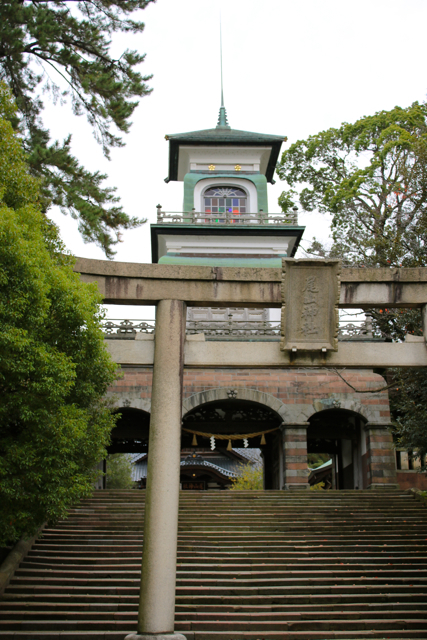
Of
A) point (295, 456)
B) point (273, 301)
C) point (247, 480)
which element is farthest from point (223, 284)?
point (247, 480)

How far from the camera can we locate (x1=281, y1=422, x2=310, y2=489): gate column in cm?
1538

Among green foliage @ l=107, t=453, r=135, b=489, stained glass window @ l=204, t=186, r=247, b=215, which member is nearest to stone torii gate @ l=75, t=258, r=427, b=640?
stained glass window @ l=204, t=186, r=247, b=215

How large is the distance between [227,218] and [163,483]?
15.5 metres

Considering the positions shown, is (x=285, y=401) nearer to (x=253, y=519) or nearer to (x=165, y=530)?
(x=253, y=519)

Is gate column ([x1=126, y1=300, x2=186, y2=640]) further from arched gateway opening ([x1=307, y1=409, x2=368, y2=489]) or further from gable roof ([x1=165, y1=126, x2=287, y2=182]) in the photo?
gable roof ([x1=165, y1=126, x2=287, y2=182])

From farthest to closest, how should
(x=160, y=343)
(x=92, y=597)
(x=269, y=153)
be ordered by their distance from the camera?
(x=269, y=153) < (x=92, y=597) < (x=160, y=343)

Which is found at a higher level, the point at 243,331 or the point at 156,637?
the point at 243,331

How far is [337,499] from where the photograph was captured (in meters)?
13.9

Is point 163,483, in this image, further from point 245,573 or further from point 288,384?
point 288,384

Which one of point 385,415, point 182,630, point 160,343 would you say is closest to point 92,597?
point 182,630

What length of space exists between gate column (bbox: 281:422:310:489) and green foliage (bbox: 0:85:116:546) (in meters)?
7.43

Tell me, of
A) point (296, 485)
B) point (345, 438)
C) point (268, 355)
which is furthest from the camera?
point (345, 438)

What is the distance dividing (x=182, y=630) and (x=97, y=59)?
1188 centimetres

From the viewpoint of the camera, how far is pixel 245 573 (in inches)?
383
